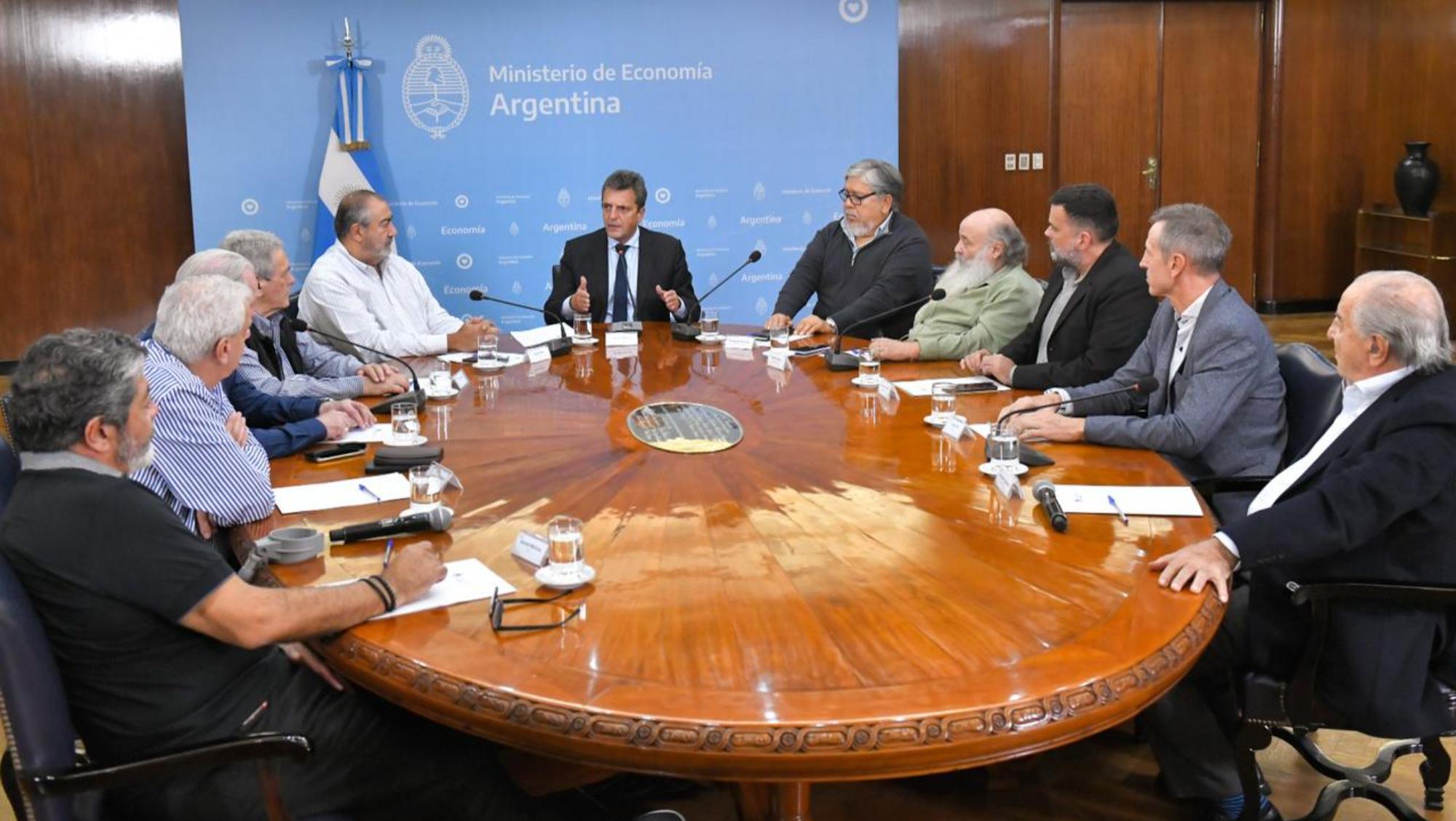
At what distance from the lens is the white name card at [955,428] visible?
3158mm

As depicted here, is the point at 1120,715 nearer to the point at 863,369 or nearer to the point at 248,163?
the point at 863,369

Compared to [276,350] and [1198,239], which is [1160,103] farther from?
[276,350]

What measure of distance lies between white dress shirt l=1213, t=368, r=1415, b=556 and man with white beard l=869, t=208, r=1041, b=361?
1618 mm

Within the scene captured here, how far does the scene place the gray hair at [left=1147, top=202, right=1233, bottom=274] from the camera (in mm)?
3322

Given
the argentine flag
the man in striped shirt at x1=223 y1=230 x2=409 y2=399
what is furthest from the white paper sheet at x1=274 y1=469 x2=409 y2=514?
the argentine flag

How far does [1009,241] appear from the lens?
14.7 feet

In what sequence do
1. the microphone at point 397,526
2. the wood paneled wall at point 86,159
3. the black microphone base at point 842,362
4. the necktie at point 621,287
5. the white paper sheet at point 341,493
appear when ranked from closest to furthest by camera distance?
the microphone at point 397,526
the white paper sheet at point 341,493
the black microphone base at point 842,362
the necktie at point 621,287
the wood paneled wall at point 86,159

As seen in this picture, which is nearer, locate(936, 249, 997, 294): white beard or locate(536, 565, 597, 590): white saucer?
locate(536, 565, 597, 590): white saucer

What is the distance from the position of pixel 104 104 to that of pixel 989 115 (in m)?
5.39

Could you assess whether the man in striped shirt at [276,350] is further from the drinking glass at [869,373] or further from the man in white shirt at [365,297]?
the drinking glass at [869,373]

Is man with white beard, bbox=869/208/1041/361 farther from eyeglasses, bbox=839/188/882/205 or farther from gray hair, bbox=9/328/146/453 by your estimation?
gray hair, bbox=9/328/146/453

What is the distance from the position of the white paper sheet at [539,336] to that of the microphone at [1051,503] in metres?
2.36

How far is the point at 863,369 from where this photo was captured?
3809 millimetres

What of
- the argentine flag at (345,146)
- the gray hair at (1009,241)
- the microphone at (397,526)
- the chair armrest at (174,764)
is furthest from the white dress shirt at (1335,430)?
the argentine flag at (345,146)
